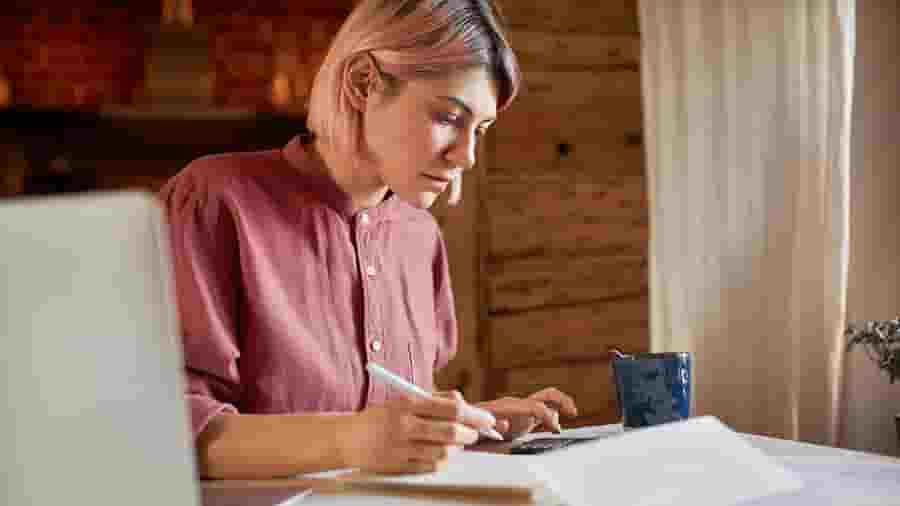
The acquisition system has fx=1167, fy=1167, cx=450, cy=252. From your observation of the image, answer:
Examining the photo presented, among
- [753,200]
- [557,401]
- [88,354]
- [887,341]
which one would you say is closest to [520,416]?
[557,401]

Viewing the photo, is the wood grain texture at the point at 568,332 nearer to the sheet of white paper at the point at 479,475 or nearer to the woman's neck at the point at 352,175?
the woman's neck at the point at 352,175

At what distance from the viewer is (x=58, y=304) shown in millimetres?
544

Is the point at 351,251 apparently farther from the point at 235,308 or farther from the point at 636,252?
the point at 636,252

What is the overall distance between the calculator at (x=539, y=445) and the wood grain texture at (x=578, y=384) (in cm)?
185

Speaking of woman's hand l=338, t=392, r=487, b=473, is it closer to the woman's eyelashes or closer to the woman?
the woman

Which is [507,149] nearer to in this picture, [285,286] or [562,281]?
[562,281]

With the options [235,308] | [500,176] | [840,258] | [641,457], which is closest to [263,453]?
[235,308]

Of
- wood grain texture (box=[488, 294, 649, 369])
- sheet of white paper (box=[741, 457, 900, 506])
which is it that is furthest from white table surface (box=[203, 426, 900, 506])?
wood grain texture (box=[488, 294, 649, 369])

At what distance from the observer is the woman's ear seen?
1.36m

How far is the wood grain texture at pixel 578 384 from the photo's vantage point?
3199 millimetres

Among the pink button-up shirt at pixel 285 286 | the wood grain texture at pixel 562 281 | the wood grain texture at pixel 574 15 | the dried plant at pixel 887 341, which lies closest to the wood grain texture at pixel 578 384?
the wood grain texture at pixel 562 281

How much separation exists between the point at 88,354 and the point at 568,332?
2.78 metres

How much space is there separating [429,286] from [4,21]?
8.71ft

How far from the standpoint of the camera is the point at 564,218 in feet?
10.8
